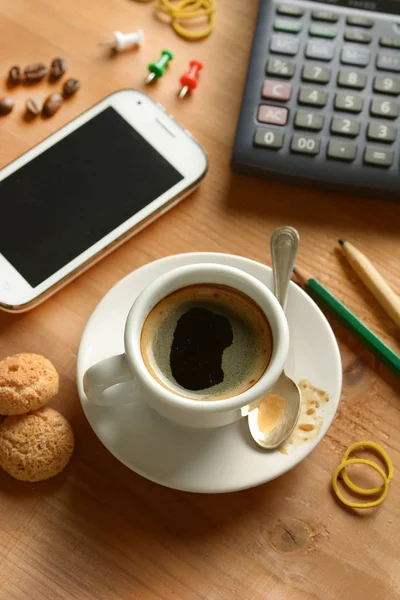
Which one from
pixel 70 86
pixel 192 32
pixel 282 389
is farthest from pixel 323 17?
pixel 282 389

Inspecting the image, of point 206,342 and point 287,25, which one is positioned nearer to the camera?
point 206,342

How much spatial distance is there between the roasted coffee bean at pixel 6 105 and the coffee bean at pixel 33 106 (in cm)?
1

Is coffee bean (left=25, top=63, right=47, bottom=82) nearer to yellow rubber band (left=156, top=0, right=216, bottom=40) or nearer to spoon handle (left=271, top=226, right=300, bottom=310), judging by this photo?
yellow rubber band (left=156, top=0, right=216, bottom=40)

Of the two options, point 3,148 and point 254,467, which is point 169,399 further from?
point 3,148

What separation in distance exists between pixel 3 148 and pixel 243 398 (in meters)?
0.33

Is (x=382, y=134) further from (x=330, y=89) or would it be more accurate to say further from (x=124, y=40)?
(x=124, y=40)

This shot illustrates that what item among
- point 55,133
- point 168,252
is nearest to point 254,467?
point 168,252

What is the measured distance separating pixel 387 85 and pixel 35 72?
0.31m

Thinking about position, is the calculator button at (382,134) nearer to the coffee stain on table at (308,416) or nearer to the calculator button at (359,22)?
the calculator button at (359,22)

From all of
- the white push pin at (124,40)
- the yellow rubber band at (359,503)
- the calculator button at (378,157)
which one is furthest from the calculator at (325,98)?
the yellow rubber band at (359,503)

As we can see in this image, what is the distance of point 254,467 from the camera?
45cm

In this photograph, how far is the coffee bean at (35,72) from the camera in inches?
23.1

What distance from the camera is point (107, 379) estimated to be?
415 millimetres

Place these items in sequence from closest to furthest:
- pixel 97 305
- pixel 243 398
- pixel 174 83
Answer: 1. pixel 243 398
2. pixel 97 305
3. pixel 174 83
